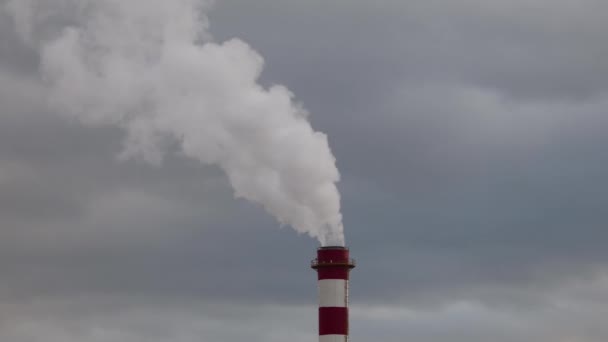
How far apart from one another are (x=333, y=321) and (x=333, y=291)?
2.04 m

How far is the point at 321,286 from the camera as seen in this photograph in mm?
120625

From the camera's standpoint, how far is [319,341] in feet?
394

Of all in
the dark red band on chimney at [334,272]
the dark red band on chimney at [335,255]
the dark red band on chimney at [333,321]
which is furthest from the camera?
the dark red band on chimney at [335,255]

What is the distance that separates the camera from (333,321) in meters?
120

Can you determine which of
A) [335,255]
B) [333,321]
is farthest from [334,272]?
[333,321]

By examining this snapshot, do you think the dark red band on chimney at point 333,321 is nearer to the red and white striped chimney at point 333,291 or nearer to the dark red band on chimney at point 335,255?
the red and white striped chimney at point 333,291

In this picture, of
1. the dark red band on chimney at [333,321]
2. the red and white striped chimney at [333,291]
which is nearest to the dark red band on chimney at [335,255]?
the red and white striped chimney at [333,291]

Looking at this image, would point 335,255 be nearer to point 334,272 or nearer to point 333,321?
point 334,272

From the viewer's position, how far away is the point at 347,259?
121 meters

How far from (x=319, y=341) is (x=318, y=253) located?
609 cm

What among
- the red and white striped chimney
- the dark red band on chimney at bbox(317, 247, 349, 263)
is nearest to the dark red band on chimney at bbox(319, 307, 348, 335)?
the red and white striped chimney

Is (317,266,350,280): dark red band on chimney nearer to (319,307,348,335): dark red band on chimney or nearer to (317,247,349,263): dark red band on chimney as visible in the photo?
(317,247,349,263): dark red band on chimney

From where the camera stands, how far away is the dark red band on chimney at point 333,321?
11962 centimetres

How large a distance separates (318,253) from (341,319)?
490 cm
